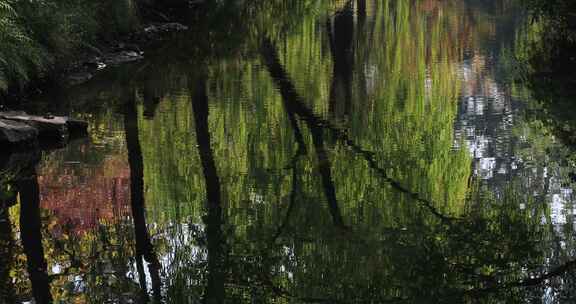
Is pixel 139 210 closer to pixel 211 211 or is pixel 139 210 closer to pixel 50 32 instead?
pixel 211 211

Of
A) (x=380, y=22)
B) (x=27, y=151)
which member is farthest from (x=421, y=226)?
(x=380, y=22)

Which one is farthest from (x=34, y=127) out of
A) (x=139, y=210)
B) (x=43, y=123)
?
(x=139, y=210)

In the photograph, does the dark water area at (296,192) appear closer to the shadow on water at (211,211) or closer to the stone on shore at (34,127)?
the shadow on water at (211,211)

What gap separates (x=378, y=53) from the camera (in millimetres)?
21734

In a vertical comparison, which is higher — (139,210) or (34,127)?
(34,127)

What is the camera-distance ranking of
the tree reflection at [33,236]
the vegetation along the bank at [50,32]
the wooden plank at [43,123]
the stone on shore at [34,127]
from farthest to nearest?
the vegetation along the bank at [50,32], the wooden plank at [43,123], the stone on shore at [34,127], the tree reflection at [33,236]

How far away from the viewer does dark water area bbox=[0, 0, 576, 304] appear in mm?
7215

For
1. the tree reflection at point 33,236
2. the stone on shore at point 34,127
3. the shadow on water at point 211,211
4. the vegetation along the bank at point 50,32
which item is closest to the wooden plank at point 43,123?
the stone on shore at point 34,127

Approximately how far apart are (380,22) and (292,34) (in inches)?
206

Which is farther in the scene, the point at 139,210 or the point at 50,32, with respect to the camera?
the point at 50,32

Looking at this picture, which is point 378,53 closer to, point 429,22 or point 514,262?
point 429,22

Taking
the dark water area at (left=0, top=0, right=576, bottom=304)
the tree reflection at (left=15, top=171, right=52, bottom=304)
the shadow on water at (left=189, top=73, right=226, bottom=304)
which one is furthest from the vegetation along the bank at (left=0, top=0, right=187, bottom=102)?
the tree reflection at (left=15, top=171, right=52, bottom=304)

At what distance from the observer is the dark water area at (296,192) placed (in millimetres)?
7215

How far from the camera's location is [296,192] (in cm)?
989
